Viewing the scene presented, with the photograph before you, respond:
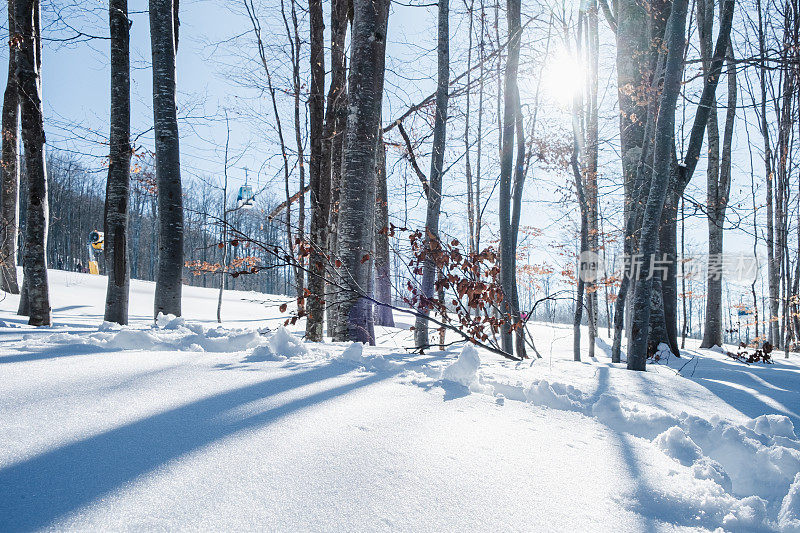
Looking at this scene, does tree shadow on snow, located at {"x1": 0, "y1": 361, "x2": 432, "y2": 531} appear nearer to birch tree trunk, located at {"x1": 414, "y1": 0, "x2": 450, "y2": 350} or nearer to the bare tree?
birch tree trunk, located at {"x1": 414, "y1": 0, "x2": 450, "y2": 350}

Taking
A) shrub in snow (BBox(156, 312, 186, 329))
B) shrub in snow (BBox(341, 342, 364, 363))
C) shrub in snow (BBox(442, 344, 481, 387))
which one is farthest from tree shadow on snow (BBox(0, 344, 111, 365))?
shrub in snow (BBox(442, 344, 481, 387))

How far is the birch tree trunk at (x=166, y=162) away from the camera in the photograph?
5.13 m

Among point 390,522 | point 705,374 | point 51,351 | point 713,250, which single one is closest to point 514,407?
point 390,522

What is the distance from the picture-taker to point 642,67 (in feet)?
20.3

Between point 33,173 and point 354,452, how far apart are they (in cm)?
616

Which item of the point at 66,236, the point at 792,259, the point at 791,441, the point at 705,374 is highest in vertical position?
the point at 66,236

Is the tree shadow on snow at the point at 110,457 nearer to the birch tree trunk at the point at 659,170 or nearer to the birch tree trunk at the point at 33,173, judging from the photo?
the birch tree trunk at the point at 659,170

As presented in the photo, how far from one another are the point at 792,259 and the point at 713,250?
22.1 feet

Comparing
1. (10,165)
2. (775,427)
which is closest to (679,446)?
(775,427)

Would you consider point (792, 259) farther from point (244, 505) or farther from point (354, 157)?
point (244, 505)

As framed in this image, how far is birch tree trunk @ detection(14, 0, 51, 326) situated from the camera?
17.0 ft

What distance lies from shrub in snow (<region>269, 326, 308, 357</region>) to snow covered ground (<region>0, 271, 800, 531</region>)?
0.29 meters

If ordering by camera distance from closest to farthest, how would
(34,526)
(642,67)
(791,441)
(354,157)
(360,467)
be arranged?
(34,526) < (360,467) < (791,441) < (354,157) < (642,67)

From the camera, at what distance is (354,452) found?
4.06ft
